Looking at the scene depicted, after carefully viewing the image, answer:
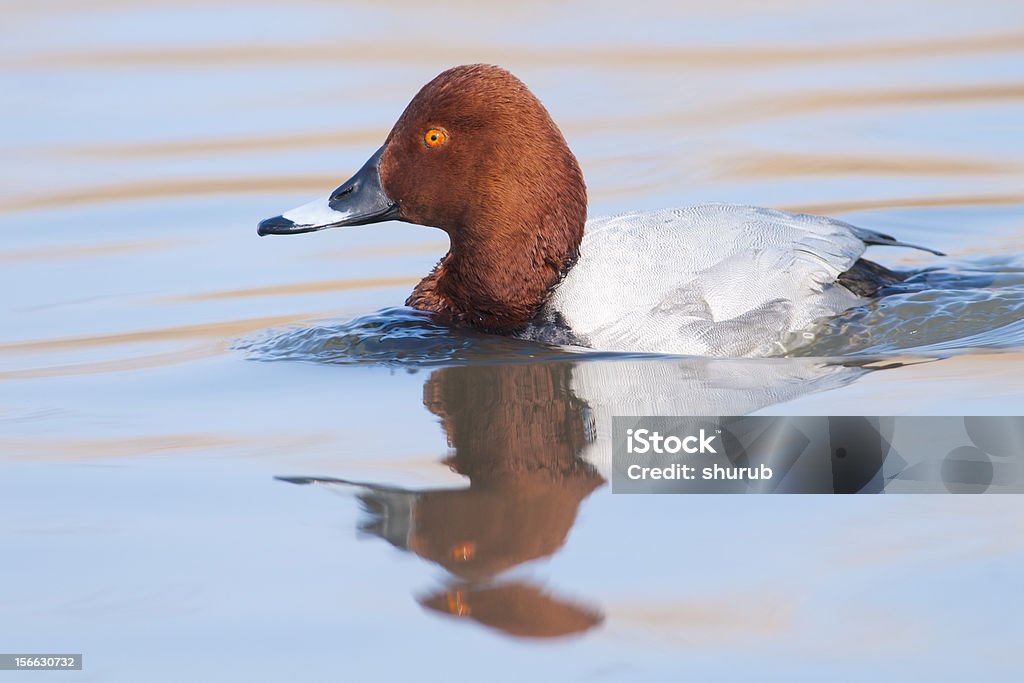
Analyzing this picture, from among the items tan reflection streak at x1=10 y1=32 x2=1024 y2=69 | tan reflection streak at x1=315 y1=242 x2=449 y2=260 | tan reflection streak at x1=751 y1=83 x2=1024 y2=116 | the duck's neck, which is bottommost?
tan reflection streak at x1=315 y1=242 x2=449 y2=260

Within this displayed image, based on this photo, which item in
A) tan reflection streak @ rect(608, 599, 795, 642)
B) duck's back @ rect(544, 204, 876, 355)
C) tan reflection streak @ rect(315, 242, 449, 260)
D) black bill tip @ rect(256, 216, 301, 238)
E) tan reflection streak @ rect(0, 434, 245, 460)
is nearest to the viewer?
tan reflection streak @ rect(608, 599, 795, 642)

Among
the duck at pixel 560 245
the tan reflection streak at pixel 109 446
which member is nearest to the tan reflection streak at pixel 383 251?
the duck at pixel 560 245

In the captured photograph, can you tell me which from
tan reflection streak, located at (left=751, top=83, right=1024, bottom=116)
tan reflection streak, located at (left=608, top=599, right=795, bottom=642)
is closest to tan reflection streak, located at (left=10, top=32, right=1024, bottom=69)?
tan reflection streak, located at (left=751, top=83, right=1024, bottom=116)

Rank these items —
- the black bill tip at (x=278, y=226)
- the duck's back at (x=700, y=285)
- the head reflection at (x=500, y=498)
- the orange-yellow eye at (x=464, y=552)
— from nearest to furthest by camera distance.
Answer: the head reflection at (x=500, y=498), the orange-yellow eye at (x=464, y=552), the duck's back at (x=700, y=285), the black bill tip at (x=278, y=226)

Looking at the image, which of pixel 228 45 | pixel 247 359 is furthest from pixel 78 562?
pixel 228 45

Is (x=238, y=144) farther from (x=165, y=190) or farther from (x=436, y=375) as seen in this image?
(x=436, y=375)

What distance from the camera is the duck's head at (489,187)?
5590 millimetres

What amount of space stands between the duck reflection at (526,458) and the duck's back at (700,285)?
0.49 ft

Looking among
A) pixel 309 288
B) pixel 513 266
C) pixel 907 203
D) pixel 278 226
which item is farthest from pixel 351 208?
pixel 907 203

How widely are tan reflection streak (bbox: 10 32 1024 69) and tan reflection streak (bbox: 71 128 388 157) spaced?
144cm

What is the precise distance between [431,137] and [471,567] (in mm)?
2462

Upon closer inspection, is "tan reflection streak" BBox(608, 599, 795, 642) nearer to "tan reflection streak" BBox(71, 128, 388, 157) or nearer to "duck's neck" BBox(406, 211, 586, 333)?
"duck's neck" BBox(406, 211, 586, 333)

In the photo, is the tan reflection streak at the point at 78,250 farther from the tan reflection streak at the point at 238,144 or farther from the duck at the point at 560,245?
the duck at the point at 560,245

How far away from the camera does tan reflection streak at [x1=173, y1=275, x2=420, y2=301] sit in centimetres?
676
